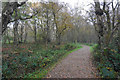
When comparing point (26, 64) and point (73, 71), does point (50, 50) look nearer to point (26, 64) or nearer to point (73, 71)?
point (26, 64)

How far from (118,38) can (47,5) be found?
10.6 m

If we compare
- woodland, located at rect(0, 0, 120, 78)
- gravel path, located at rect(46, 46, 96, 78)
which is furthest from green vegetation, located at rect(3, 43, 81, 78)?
gravel path, located at rect(46, 46, 96, 78)

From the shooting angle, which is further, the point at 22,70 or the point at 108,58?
the point at 108,58

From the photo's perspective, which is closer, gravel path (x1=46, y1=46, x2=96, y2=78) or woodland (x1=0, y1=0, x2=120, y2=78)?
woodland (x1=0, y1=0, x2=120, y2=78)

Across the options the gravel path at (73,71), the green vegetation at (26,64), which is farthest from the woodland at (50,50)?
the gravel path at (73,71)

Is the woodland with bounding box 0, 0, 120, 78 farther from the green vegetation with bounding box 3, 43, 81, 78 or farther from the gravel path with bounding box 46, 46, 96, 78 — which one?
the gravel path with bounding box 46, 46, 96, 78

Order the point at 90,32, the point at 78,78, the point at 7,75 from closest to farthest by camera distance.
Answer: the point at 7,75 < the point at 78,78 < the point at 90,32

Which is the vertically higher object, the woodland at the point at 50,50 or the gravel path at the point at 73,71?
the woodland at the point at 50,50

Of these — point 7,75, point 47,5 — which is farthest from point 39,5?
point 7,75

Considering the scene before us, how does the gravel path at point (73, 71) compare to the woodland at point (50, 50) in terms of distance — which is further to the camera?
the gravel path at point (73, 71)

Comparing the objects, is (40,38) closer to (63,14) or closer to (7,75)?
(63,14)

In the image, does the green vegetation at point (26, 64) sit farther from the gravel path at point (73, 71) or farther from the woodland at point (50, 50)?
the gravel path at point (73, 71)

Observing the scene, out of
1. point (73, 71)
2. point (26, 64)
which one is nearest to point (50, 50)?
point (26, 64)

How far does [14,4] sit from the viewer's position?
146 inches
